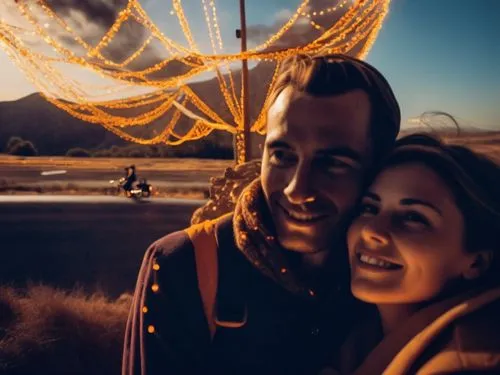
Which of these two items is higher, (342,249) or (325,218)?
(325,218)

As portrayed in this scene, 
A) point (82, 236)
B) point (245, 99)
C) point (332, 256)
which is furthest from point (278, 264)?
point (82, 236)

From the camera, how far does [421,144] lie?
4.26 feet

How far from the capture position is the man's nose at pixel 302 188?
1308mm

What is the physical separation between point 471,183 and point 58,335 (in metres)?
3.68

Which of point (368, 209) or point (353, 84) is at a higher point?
point (353, 84)

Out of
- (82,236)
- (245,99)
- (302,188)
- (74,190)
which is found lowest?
(82,236)

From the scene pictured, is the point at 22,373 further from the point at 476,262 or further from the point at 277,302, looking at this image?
the point at 476,262

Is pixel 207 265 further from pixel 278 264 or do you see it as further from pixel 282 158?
pixel 282 158

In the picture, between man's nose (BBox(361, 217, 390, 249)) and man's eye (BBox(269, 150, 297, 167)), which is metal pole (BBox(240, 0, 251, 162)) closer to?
man's eye (BBox(269, 150, 297, 167))

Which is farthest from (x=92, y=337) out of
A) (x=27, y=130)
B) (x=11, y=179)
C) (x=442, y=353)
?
(x=27, y=130)

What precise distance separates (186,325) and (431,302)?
0.61m

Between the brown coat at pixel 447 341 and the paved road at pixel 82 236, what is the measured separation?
4.80m

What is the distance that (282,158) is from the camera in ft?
4.56

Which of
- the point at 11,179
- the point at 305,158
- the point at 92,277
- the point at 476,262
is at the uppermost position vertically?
the point at 305,158
